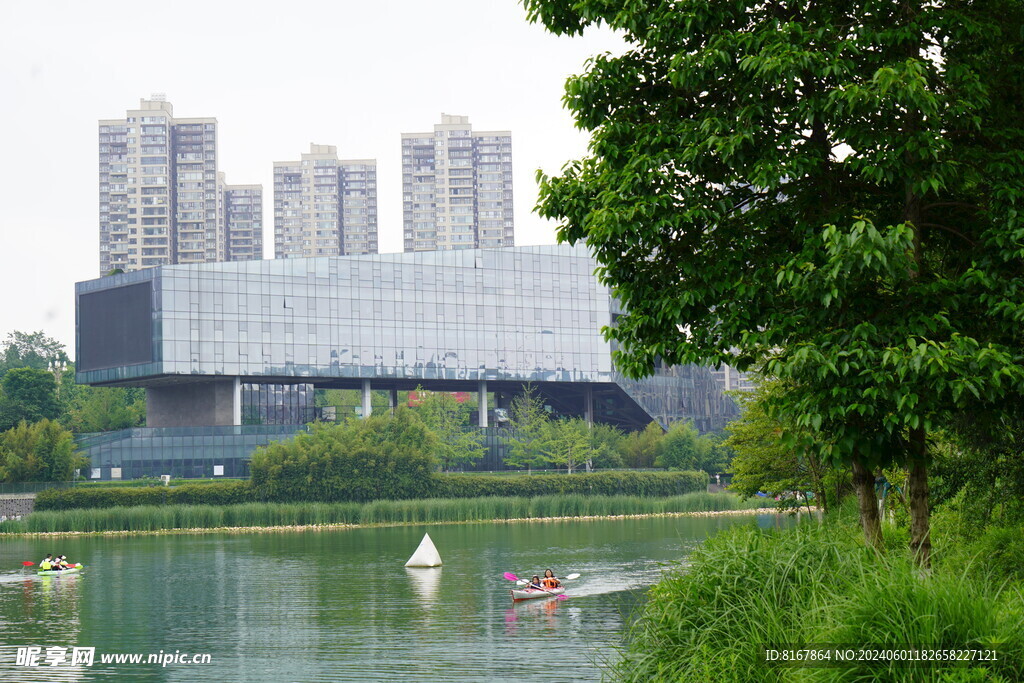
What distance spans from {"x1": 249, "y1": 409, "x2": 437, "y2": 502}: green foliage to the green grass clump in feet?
218

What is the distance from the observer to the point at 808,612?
1195cm

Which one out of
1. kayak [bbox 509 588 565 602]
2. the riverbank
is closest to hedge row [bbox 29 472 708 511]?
the riverbank

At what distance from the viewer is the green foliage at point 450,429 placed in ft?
320

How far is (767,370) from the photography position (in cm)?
1217

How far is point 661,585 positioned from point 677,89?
20.8 feet

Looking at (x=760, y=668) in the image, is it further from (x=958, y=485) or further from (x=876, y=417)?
(x=958, y=485)

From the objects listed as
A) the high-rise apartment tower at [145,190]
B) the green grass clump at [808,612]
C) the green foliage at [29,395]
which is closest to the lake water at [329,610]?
the green grass clump at [808,612]

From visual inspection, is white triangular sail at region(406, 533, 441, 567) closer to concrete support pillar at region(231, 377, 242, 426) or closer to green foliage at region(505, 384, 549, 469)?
green foliage at region(505, 384, 549, 469)

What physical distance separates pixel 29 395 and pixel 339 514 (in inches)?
1558

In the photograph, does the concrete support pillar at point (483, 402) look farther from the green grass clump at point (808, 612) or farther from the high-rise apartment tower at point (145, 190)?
the high-rise apartment tower at point (145, 190)

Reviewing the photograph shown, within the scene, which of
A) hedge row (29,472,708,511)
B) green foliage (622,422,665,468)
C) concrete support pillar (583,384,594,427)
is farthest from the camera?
concrete support pillar (583,384,594,427)

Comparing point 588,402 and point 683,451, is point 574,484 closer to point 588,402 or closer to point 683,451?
point 683,451

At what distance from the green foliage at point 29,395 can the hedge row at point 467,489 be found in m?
23.1

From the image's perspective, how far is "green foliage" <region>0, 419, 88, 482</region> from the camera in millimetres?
79000
